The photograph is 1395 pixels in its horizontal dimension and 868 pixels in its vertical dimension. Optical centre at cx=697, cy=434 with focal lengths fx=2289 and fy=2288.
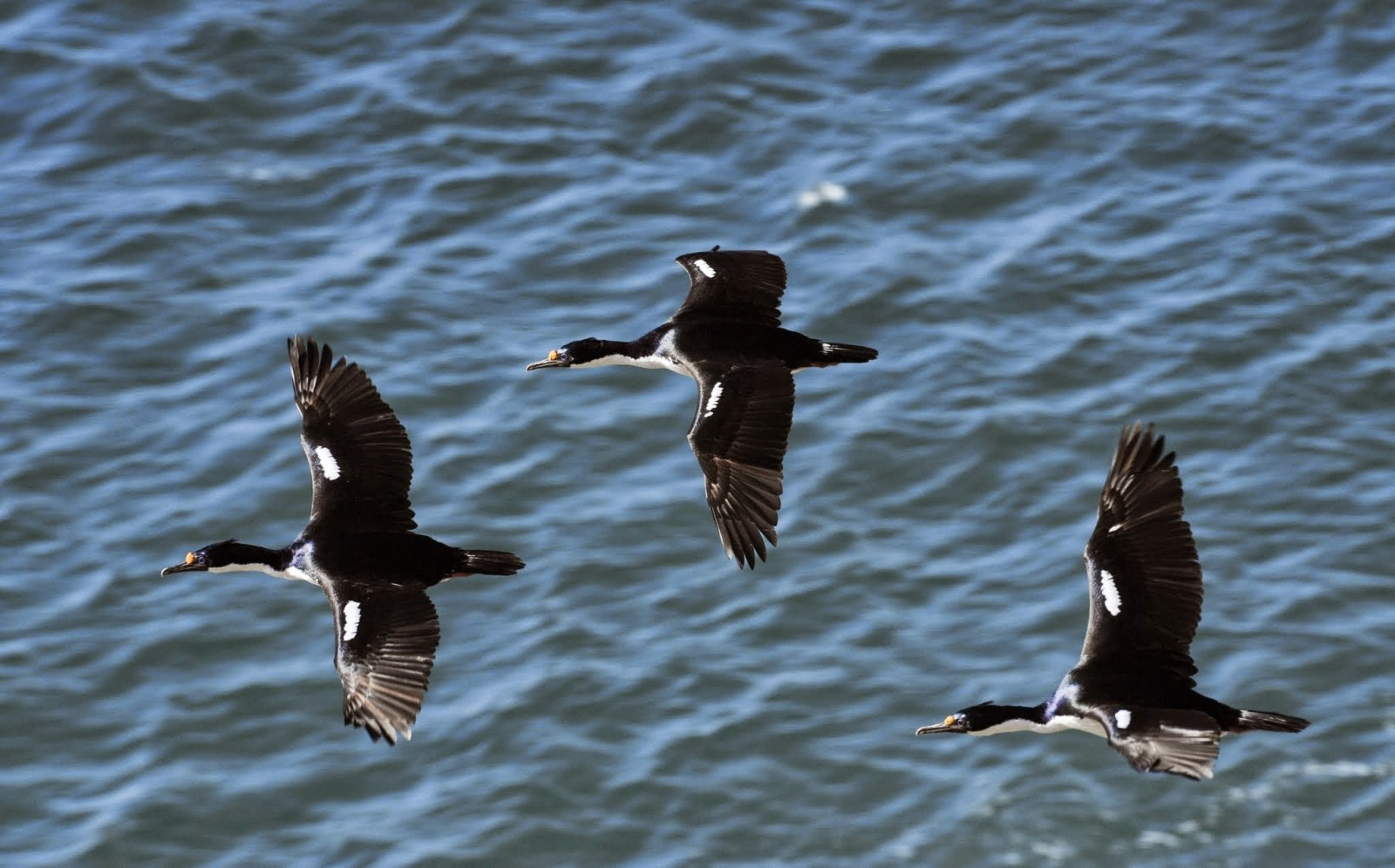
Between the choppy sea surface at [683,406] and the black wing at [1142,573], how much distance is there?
8973mm

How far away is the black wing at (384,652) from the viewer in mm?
13664

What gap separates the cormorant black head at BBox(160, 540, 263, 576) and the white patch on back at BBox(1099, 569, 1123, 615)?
557cm

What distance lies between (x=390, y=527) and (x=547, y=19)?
773 inches

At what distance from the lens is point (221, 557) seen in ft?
51.4

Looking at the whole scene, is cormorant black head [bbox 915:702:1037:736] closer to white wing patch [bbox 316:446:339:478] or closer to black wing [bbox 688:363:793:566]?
black wing [bbox 688:363:793:566]

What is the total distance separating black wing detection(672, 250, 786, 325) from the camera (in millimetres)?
16375

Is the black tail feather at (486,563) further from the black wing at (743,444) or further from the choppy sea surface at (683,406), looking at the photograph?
the choppy sea surface at (683,406)

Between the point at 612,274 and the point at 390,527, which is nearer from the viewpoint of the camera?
the point at 390,527

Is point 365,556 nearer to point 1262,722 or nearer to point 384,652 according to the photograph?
point 384,652

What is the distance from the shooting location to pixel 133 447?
88.2 ft

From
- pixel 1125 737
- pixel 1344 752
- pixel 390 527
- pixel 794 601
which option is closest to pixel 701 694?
pixel 794 601

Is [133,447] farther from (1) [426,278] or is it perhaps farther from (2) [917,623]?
(2) [917,623]

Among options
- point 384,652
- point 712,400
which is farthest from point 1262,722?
point 384,652

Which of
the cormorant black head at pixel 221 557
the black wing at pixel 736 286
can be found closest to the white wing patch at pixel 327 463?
the cormorant black head at pixel 221 557
